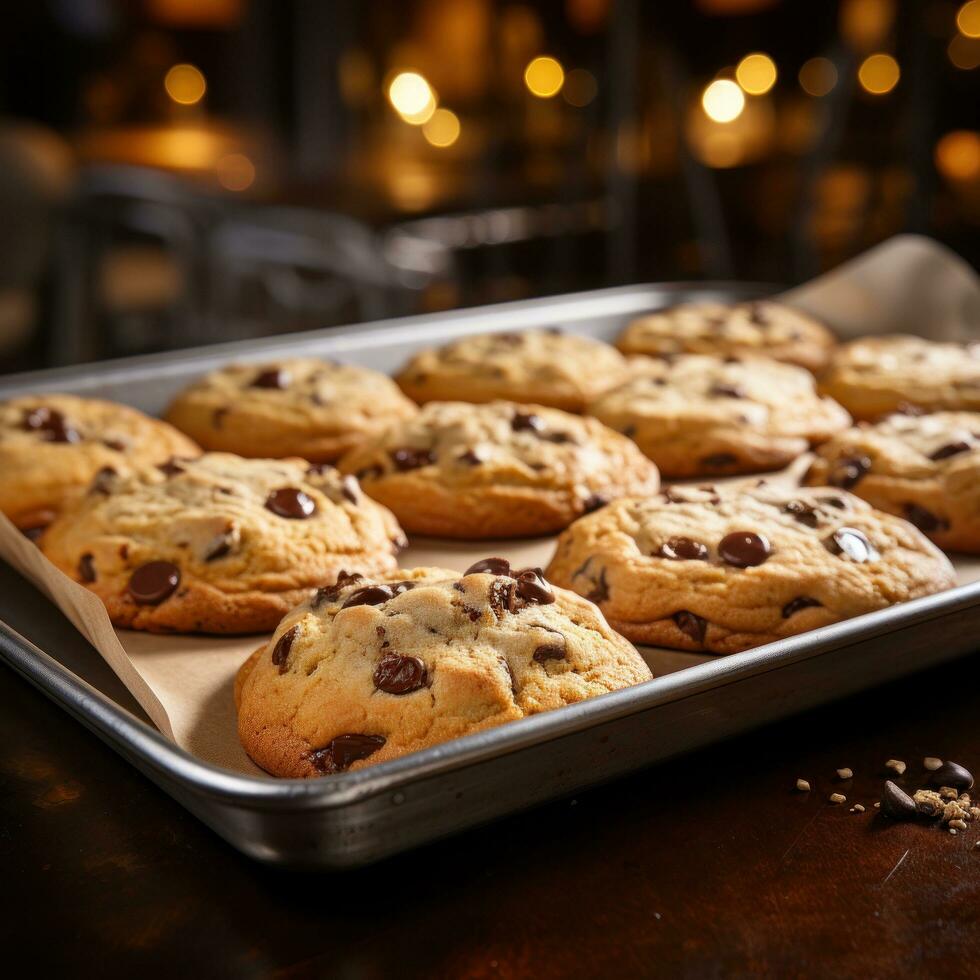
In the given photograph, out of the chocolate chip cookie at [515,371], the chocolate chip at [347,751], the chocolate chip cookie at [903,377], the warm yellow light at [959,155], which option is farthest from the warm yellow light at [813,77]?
the chocolate chip at [347,751]

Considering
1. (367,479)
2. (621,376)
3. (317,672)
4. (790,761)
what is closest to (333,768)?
(317,672)

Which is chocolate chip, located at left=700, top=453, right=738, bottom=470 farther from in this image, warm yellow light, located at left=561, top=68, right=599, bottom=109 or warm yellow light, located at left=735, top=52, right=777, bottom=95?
warm yellow light, located at left=561, top=68, right=599, bottom=109

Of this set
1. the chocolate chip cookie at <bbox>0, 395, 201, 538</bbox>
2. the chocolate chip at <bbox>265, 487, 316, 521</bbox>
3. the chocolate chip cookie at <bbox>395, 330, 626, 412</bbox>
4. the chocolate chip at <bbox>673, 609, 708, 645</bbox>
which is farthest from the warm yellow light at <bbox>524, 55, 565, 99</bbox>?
the chocolate chip at <bbox>673, 609, 708, 645</bbox>

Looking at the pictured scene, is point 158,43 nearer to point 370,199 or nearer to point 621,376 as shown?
point 370,199

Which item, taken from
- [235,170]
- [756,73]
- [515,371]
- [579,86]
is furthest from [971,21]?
[515,371]

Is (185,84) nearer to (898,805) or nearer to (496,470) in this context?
(496,470)

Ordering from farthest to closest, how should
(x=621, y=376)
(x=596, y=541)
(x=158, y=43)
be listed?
(x=158, y=43) < (x=621, y=376) < (x=596, y=541)
